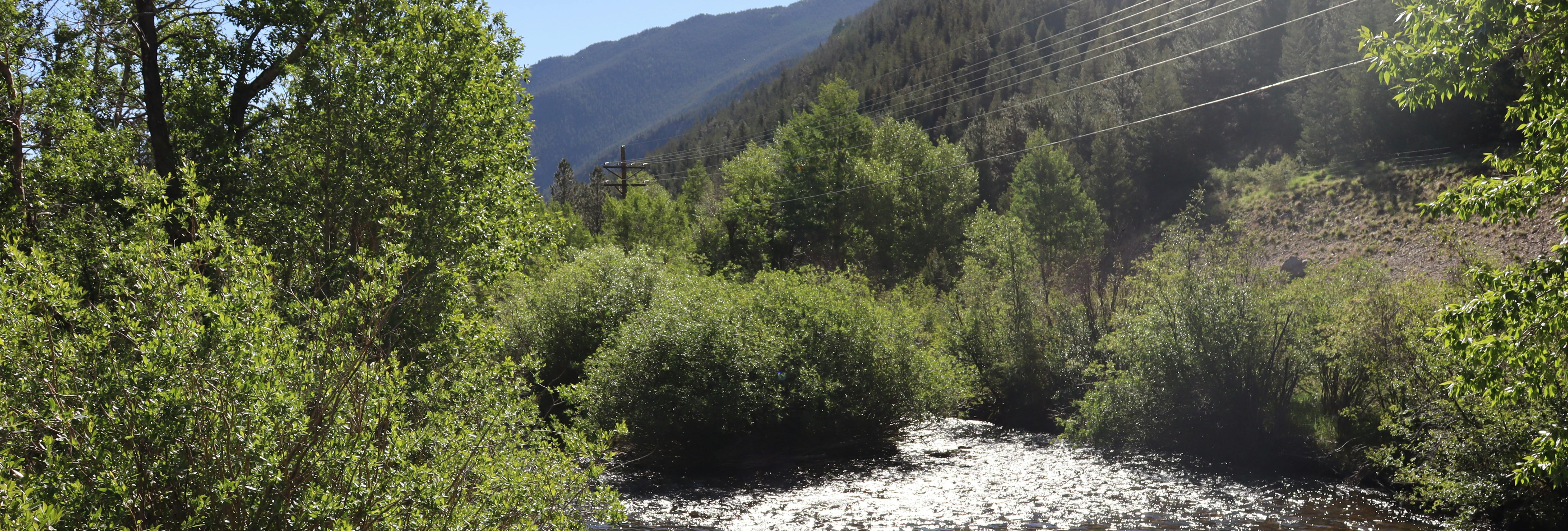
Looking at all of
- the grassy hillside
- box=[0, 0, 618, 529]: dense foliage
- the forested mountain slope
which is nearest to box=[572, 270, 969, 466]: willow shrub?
box=[0, 0, 618, 529]: dense foliage

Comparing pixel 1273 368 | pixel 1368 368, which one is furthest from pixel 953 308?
pixel 1368 368

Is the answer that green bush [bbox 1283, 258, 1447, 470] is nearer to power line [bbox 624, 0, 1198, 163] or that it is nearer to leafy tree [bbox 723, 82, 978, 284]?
leafy tree [bbox 723, 82, 978, 284]

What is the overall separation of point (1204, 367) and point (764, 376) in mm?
12535

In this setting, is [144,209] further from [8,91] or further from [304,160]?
[304,160]

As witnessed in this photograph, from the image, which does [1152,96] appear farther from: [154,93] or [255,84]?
[154,93]

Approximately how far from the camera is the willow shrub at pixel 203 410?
568 cm

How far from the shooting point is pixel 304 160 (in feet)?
48.0

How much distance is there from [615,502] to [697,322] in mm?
15068

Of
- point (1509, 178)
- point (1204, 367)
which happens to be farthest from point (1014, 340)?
point (1509, 178)

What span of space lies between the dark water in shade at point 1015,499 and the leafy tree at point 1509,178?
30.8 feet

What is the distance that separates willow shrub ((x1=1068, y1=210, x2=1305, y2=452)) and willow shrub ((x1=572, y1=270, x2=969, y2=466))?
5608 mm

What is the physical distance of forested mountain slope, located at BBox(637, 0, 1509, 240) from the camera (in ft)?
175

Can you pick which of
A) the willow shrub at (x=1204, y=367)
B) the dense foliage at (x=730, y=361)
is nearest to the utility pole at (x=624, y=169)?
the dense foliage at (x=730, y=361)

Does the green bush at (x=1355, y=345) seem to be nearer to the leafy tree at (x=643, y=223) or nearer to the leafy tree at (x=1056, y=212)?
the leafy tree at (x=1056, y=212)
